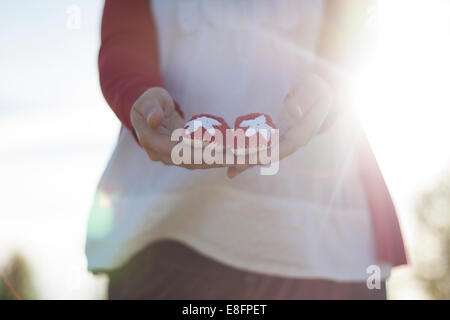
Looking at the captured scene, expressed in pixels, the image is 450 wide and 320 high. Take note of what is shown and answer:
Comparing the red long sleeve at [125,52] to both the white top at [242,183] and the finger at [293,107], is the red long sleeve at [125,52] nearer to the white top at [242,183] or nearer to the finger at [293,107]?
the white top at [242,183]

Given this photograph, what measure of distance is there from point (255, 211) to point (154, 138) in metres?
0.27

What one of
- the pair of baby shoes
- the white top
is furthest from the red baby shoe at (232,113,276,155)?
the white top

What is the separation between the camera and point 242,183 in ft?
3.24

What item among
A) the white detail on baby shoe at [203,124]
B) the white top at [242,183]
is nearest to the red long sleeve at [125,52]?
the white top at [242,183]

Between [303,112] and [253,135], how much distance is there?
0.14m

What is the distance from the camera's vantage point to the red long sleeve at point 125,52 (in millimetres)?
999

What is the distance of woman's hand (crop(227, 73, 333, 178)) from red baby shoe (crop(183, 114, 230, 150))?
67 mm

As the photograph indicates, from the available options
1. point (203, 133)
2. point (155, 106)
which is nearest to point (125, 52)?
point (155, 106)

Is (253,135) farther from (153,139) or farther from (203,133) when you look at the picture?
(153,139)

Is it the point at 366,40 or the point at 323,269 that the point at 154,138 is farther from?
the point at 366,40

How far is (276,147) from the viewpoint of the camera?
87cm

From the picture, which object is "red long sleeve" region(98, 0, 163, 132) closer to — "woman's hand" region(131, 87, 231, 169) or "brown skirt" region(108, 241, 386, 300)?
"woman's hand" region(131, 87, 231, 169)

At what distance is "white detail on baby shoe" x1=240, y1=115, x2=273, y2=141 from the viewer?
87 centimetres
